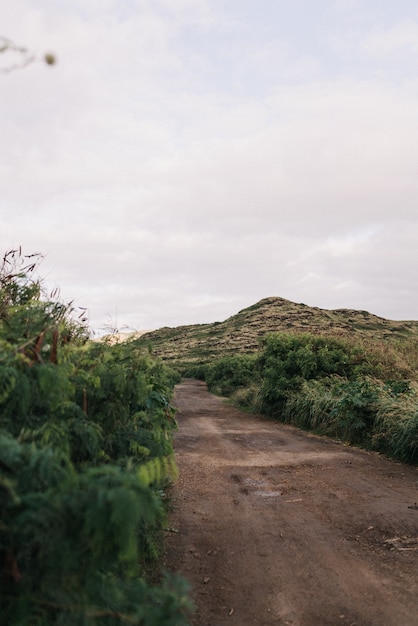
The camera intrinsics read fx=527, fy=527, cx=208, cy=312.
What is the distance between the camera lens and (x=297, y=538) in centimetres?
604

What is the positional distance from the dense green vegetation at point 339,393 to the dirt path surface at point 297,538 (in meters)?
0.89

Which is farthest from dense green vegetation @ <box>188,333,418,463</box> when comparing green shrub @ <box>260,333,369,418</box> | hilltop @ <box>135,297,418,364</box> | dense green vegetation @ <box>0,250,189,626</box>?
hilltop @ <box>135,297,418,364</box>

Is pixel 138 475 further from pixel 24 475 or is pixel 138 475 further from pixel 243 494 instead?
pixel 243 494

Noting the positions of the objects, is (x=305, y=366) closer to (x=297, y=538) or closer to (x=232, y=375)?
(x=297, y=538)

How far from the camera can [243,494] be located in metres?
7.89

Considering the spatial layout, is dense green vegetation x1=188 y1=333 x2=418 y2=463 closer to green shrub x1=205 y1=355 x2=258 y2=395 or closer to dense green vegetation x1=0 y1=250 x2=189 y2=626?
green shrub x1=205 y1=355 x2=258 y2=395

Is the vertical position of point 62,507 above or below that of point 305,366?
below

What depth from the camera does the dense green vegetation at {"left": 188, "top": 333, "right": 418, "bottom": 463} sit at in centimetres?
1112

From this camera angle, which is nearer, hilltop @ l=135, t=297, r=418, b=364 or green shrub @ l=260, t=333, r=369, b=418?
green shrub @ l=260, t=333, r=369, b=418

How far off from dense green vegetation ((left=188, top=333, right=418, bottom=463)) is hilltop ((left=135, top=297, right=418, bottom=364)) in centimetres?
2261

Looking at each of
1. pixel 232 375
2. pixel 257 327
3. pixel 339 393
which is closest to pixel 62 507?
pixel 339 393

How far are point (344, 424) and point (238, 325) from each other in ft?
160

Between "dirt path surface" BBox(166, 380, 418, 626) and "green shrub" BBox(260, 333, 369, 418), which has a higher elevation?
"green shrub" BBox(260, 333, 369, 418)

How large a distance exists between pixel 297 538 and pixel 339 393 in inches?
347
